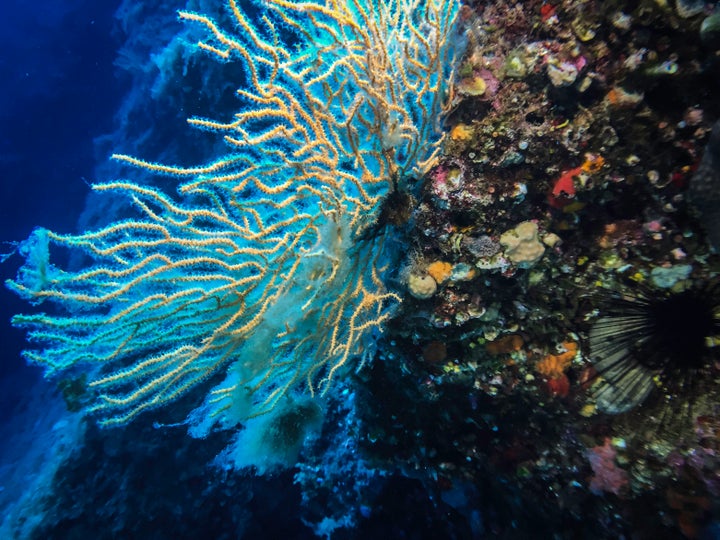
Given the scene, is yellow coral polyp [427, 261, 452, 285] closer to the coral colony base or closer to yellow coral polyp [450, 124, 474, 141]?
the coral colony base

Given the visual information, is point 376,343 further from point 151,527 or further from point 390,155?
point 151,527

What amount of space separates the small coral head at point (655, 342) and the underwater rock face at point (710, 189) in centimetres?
34

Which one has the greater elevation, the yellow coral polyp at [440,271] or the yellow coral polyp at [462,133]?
the yellow coral polyp at [462,133]

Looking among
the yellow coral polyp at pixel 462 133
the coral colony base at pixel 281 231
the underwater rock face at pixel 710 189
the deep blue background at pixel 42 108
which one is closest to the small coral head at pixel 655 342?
the underwater rock face at pixel 710 189

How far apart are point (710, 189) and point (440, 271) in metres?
1.67

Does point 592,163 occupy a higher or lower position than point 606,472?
higher

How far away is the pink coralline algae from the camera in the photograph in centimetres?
258

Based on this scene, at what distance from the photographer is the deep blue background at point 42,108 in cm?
1619

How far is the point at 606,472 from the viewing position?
264 centimetres

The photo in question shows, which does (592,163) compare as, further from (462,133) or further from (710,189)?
(462,133)

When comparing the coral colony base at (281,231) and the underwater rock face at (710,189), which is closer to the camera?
the underwater rock face at (710,189)

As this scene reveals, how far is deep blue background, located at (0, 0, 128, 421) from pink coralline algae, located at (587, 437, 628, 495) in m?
20.8

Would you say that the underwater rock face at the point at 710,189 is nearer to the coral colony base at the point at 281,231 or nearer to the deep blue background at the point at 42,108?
the coral colony base at the point at 281,231

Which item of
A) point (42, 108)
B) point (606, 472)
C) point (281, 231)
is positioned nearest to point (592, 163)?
point (606, 472)
